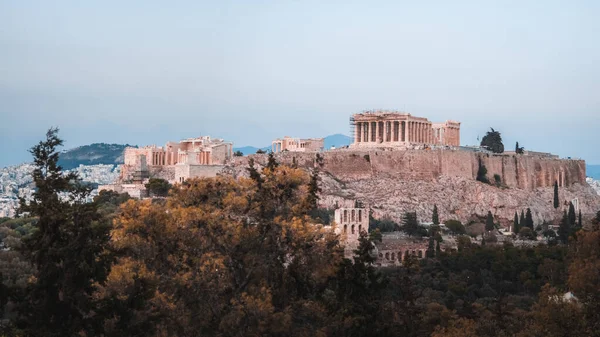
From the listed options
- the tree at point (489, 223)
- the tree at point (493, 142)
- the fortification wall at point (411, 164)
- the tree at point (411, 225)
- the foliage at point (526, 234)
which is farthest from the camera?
the tree at point (493, 142)

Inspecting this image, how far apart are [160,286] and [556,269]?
29309mm

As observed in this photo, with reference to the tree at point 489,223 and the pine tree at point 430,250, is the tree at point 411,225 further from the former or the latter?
the tree at point 489,223

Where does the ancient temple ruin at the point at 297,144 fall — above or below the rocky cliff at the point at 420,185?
above

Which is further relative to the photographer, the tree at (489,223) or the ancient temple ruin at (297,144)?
the ancient temple ruin at (297,144)

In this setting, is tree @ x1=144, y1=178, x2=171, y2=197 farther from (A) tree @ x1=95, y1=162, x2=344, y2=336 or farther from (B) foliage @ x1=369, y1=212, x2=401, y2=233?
(A) tree @ x1=95, y1=162, x2=344, y2=336

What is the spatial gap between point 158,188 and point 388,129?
23.2 m

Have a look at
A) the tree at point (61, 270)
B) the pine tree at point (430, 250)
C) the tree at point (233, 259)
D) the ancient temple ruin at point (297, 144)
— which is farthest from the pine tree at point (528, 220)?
the tree at point (61, 270)

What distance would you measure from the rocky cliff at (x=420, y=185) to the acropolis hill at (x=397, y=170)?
0.06 m

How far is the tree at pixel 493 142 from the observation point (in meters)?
96.2

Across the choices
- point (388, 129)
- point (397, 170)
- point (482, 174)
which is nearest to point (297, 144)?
point (388, 129)


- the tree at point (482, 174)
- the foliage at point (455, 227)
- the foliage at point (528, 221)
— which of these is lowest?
the foliage at point (455, 227)

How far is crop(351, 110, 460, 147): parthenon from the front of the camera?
83.8 metres

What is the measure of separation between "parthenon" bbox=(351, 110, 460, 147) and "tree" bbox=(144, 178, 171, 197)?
20011mm

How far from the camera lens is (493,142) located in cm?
9719
